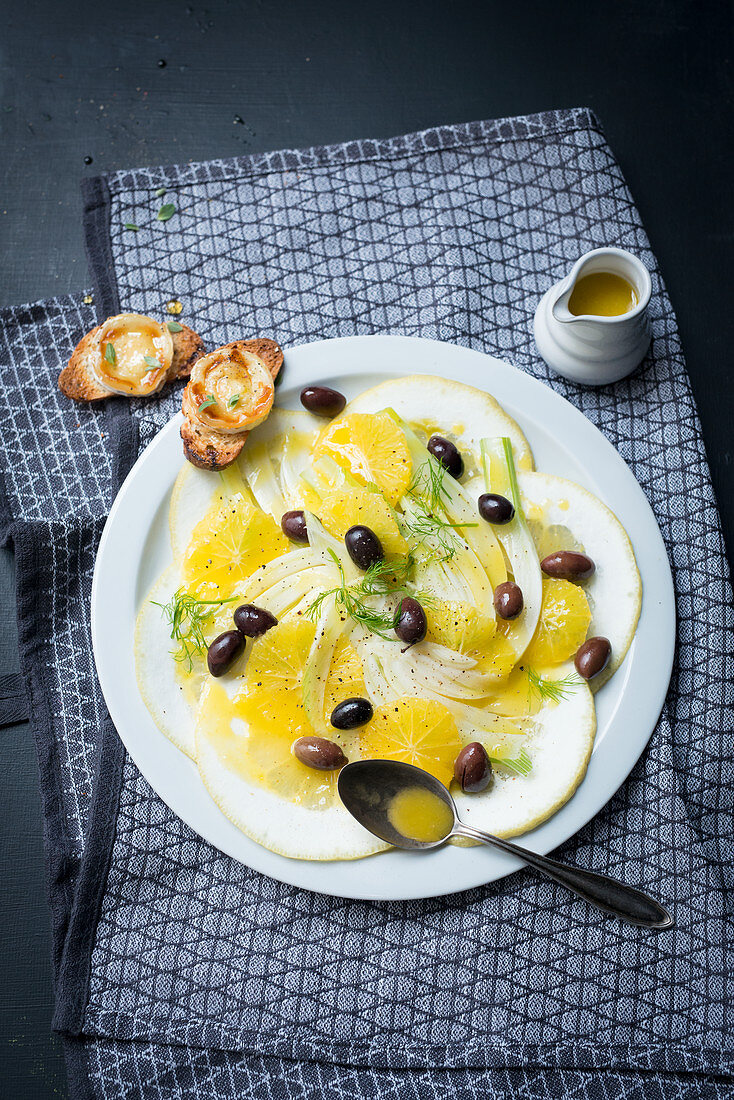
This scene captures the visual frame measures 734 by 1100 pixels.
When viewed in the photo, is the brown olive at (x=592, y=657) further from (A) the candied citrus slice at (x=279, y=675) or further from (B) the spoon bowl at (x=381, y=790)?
(A) the candied citrus slice at (x=279, y=675)

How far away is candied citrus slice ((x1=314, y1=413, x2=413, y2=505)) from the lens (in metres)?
3.12

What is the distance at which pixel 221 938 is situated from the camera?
314 cm

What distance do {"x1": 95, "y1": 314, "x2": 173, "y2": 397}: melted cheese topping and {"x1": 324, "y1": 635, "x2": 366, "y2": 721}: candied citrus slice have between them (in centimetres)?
135

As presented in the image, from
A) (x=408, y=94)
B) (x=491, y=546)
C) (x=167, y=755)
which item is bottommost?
(x=167, y=755)

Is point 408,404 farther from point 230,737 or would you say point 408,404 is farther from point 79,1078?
point 79,1078

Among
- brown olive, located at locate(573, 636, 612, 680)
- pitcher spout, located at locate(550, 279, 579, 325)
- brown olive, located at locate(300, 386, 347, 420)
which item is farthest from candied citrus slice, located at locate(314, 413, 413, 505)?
brown olive, located at locate(573, 636, 612, 680)

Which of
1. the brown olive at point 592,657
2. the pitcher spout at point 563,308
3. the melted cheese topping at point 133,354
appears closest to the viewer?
the brown olive at point 592,657

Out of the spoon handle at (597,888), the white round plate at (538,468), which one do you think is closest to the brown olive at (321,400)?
the white round plate at (538,468)

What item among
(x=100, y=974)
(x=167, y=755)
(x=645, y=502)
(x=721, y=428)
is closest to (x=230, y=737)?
(x=167, y=755)

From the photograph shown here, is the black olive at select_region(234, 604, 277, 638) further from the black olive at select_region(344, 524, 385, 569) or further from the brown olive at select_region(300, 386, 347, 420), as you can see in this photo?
the brown olive at select_region(300, 386, 347, 420)

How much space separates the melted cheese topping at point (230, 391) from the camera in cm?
318

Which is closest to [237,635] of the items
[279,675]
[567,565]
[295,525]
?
[279,675]

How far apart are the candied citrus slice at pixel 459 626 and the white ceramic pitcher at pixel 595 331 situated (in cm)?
110

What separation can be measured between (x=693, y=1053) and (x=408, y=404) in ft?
8.60
